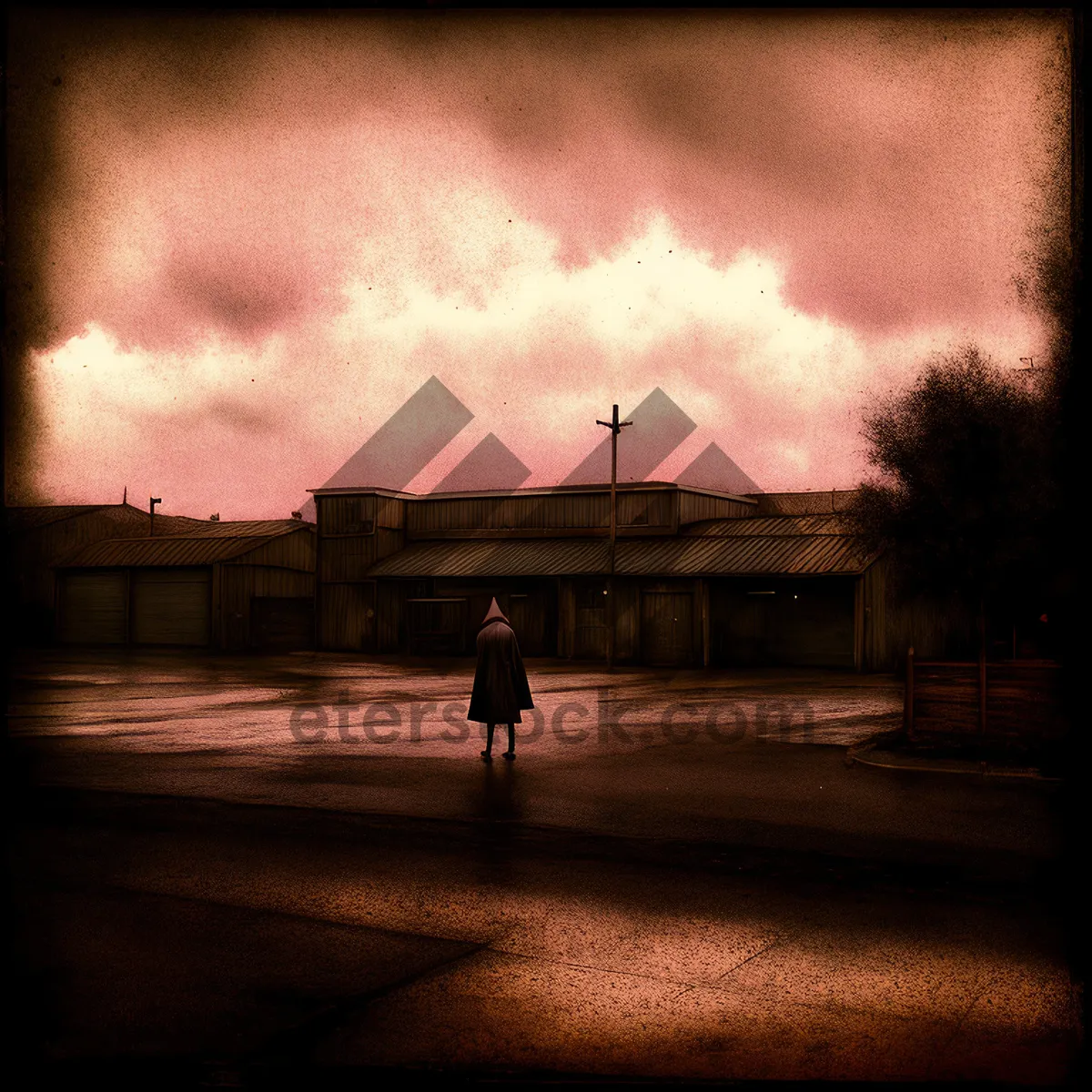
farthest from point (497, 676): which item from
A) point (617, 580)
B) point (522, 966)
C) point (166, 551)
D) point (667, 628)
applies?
point (166, 551)

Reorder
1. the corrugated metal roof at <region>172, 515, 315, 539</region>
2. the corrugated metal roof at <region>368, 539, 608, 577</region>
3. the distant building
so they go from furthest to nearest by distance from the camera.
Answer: the corrugated metal roof at <region>172, 515, 315, 539</region>
the distant building
the corrugated metal roof at <region>368, 539, 608, 577</region>

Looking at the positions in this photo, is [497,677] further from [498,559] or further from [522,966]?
[498,559]

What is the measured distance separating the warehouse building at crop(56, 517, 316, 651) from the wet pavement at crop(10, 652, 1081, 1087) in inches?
1285

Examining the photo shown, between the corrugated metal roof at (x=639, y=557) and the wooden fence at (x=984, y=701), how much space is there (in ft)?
63.2

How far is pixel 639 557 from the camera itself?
39.3m

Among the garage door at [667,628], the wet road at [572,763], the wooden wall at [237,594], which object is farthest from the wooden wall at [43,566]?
the garage door at [667,628]

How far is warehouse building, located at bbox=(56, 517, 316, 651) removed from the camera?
45.3 m

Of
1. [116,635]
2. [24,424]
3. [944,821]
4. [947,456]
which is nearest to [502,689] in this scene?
[944,821]

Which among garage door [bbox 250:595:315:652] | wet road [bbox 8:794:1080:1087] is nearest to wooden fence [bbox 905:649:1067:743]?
wet road [bbox 8:794:1080:1087]

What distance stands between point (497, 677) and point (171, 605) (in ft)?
122

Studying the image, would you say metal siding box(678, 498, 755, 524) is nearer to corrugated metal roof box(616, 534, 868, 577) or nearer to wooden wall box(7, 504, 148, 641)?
corrugated metal roof box(616, 534, 868, 577)

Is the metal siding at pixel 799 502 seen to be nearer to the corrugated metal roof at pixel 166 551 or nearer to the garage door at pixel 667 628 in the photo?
the garage door at pixel 667 628

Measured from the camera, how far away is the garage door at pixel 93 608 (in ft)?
153

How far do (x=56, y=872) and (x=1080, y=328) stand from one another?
7.03m
